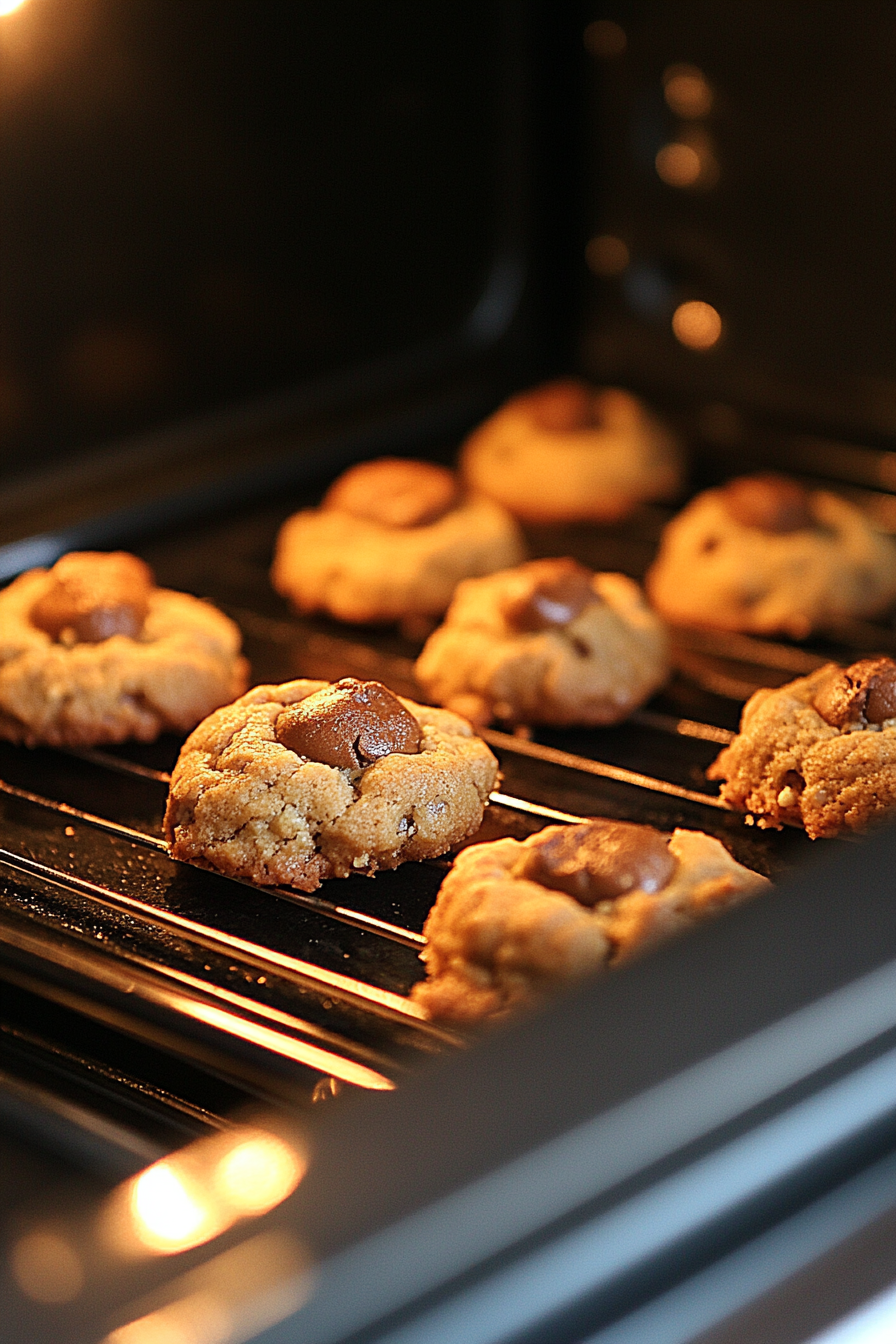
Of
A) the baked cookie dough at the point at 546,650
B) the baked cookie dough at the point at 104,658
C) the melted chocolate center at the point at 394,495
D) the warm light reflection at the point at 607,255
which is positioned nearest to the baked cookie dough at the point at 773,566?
the baked cookie dough at the point at 546,650

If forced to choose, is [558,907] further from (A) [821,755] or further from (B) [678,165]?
(B) [678,165]

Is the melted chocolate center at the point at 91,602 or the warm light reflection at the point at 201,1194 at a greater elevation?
the melted chocolate center at the point at 91,602

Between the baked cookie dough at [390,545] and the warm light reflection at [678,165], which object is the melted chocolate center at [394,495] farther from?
the warm light reflection at [678,165]

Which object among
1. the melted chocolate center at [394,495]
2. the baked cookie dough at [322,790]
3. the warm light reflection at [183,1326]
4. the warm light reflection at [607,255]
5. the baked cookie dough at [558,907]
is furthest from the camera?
the warm light reflection at [607,255]

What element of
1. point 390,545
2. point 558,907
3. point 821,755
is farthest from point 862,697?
point 390,545

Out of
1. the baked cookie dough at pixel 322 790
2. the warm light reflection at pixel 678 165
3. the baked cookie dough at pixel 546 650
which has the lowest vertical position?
the baked cookie dough at pixel 322 790

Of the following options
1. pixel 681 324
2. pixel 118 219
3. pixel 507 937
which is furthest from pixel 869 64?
pixel 507 937
